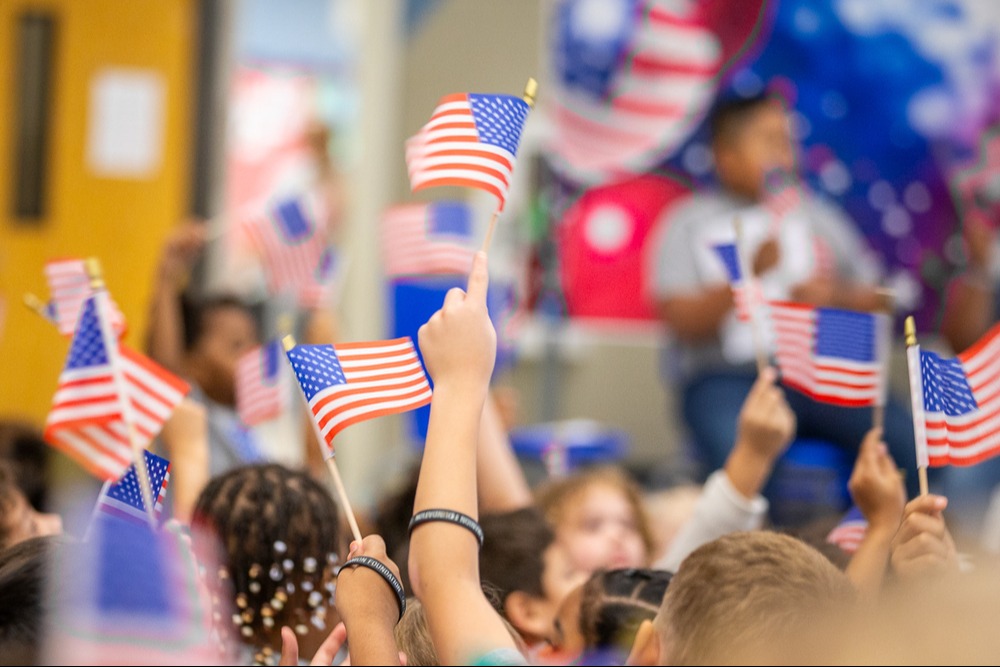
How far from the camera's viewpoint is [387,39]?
6.17 metres

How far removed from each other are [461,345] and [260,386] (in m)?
1.47

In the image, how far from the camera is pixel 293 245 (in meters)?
3.61

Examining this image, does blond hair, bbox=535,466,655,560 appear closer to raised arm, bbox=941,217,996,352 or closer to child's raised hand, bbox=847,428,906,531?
child's raised hand, bbox=847,428,906,531

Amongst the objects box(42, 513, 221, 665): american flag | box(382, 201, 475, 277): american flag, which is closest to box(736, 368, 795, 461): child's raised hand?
box(42, 513, 221, 665): american flag

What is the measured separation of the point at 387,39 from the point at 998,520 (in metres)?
4.02

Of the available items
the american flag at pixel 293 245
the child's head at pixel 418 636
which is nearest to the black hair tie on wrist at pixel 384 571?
the child's head at pixel 418 636

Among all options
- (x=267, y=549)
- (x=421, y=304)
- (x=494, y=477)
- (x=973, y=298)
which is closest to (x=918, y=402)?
(x=267, y=549)

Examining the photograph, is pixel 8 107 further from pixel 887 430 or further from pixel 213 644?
pixel 213 644

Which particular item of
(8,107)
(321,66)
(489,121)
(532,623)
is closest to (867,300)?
(532,623)

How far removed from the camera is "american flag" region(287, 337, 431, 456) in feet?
5.48

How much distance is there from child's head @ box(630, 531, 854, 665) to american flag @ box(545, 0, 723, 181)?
4250mm

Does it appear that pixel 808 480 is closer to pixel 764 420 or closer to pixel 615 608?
pixel 764 420

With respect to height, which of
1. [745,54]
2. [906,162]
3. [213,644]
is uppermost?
[745,54]

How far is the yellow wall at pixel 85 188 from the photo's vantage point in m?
5.88
